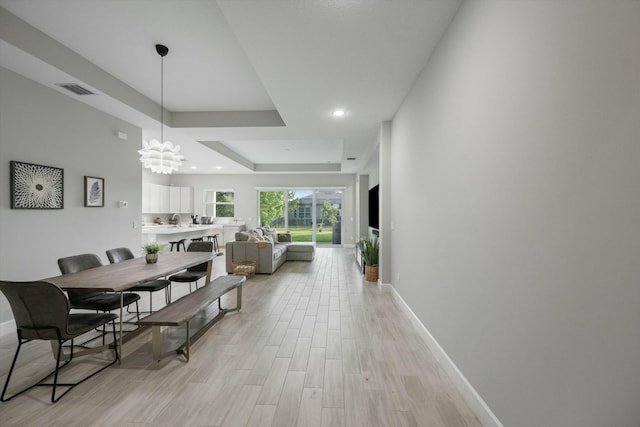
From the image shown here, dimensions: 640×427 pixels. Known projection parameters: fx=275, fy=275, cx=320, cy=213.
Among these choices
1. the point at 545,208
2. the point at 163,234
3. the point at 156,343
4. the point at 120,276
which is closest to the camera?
the point at 545,208

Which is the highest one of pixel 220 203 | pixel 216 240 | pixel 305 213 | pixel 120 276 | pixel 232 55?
pixel 232 55

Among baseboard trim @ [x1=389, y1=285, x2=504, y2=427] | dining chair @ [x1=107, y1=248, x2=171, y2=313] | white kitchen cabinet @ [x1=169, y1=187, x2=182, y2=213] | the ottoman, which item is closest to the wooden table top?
dining chair @ [x1=107, y1=248, x2=171, y2=313]

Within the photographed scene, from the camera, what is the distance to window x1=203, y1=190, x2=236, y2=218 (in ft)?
33.5

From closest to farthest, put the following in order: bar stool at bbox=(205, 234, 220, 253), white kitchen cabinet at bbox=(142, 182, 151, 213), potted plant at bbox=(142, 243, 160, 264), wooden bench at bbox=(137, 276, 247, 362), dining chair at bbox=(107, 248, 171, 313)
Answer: wooden bench at bbox=(137, 276, 247, 362) → potted plant at bbox=(142, 243, 160, 264) → dining chair at bbox=(107, 248, 171, 313) → white kitchen cabinet at bbox=(142, 182, 151, 213) → bar stool at bbox=(205, 234, 220, 253)

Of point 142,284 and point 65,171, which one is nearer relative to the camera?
point 142,284

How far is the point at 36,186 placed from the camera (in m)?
3.09

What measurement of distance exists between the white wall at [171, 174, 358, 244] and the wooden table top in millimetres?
6899

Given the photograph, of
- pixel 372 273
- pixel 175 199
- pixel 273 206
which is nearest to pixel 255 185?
pixel 273 206

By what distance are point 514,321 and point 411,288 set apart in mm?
1858

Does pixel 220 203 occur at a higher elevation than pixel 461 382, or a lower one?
higher

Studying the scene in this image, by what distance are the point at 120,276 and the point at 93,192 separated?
2.11 metres

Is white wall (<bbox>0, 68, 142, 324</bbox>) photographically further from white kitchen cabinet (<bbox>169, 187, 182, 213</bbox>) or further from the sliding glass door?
the sliding glass door

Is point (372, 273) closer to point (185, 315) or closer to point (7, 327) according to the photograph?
point (185, 315)

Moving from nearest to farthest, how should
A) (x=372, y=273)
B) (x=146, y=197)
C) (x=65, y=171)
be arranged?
1. (x=65, y=171)
2. (x=372, y=273)
3. (x=146, y=197)
